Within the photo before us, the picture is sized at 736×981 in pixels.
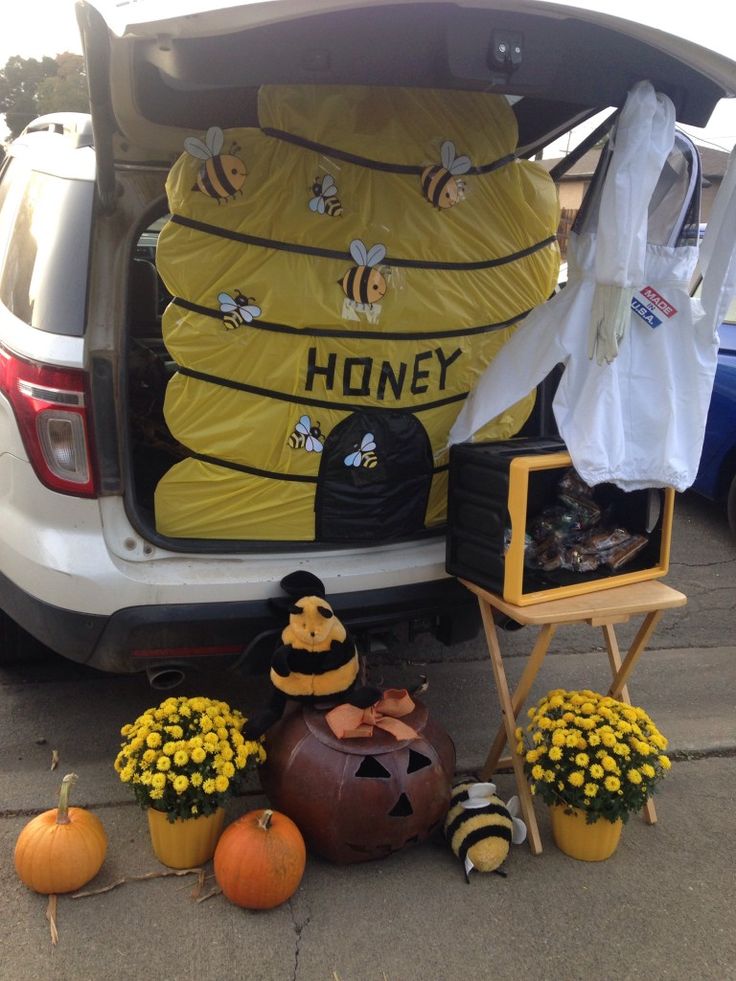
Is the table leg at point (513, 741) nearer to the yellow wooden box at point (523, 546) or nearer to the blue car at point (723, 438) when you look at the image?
the yellow wooden box at point (523, 546)

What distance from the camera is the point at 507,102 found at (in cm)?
300

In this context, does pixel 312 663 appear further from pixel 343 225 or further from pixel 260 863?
pixel 343 225

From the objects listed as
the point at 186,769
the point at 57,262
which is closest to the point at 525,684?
the point at 186,769

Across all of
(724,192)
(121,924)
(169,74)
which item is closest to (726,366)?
(724,192)

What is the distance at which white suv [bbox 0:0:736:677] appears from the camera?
7.43 ft

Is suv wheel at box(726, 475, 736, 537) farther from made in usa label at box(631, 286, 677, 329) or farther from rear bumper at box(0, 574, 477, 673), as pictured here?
rear bumper at box(0, 574, 477, 673)

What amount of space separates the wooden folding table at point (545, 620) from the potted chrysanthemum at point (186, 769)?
2.69 feet

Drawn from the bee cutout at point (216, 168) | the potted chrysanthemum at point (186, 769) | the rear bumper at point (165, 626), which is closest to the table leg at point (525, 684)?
the rear bumper at point (165, 626)

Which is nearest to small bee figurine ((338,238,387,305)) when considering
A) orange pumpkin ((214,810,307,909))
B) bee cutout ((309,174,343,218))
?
bee cutout ((309,174,343,218))

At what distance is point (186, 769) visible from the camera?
2482mm

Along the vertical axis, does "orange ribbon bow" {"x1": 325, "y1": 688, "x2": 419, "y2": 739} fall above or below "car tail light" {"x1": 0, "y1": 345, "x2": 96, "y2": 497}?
below

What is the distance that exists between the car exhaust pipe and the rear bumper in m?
0.03

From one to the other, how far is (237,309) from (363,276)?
42 cm

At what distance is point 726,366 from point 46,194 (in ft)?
14.2
